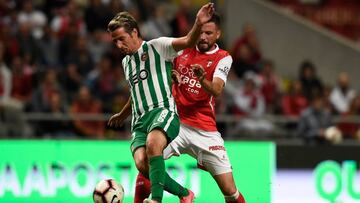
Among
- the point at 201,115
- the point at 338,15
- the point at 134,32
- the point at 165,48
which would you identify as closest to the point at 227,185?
the point at 201,115

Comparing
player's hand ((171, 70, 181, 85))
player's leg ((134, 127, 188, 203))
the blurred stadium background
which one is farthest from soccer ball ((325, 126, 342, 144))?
player's hand ((171, 70, 181, 85))

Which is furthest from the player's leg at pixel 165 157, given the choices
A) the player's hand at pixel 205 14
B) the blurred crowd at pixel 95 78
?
the blurred crowd at pixel 95 78

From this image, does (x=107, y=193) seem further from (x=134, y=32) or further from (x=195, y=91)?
(x=134, y=32)

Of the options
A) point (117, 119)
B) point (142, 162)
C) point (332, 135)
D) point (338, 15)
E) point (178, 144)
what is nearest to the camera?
point (142, 162)

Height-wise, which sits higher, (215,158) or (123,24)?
(123,24)

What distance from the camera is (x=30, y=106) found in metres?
14.3

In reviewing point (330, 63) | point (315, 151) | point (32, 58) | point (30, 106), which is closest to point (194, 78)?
point (315, 151)

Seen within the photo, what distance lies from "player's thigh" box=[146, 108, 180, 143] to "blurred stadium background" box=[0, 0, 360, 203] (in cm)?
365

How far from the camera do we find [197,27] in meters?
8.27

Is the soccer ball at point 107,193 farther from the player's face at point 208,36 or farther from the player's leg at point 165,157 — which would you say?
the player's face at point 208,36

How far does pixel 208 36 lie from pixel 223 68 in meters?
0.37

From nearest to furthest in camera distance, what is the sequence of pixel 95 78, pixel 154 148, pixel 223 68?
pixel 154 148 → pixel 223 68 → pixel 95 78

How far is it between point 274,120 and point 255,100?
51 centimetres

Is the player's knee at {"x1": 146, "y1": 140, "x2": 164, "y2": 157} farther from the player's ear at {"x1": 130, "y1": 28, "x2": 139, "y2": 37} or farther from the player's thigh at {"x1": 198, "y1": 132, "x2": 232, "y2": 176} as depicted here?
the player's ear at {"x1": 130, "y1": 28, "x2": 139, "y2": 37}
